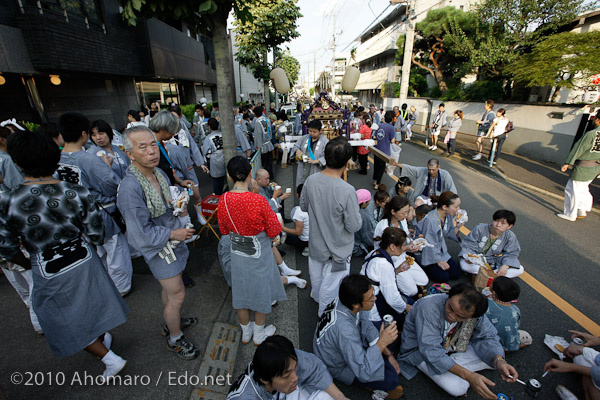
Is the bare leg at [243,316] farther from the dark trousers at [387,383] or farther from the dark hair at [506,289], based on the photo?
the dark hair at [506,289]

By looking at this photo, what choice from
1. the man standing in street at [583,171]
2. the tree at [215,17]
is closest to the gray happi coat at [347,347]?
the tree at [215,17]

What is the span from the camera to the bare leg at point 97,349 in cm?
225

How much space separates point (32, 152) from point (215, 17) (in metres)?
2.93

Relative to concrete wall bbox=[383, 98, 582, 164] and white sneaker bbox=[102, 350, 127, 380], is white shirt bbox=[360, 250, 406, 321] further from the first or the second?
concrete wall bbox=[383, 98, 582, 164]

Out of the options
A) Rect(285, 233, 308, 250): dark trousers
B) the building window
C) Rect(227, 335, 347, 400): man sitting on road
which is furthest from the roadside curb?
the building window

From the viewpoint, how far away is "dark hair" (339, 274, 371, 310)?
6.60 feet

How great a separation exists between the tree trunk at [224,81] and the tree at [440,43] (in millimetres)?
16574

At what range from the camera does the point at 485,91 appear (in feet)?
46.4

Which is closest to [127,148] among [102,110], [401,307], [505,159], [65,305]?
[65,305]

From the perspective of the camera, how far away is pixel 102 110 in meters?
10.2

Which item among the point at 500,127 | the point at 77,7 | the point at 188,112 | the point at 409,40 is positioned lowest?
the point at 500,127

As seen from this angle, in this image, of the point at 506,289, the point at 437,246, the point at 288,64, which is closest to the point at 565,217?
the point at 437,246

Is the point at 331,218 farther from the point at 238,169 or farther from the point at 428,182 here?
the point at 428,182

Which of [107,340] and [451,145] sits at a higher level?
[451,145]
